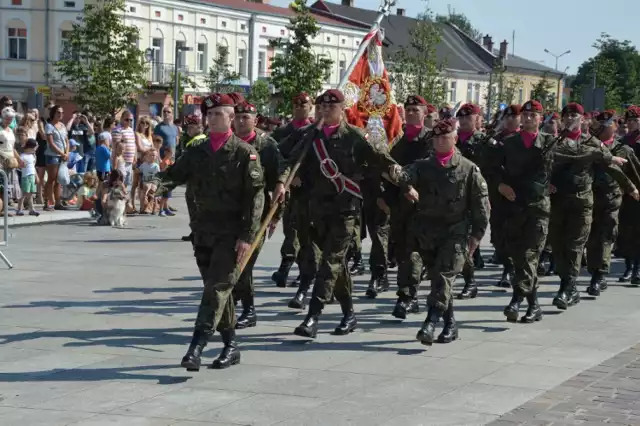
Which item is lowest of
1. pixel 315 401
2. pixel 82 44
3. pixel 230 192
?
pixel 315 401

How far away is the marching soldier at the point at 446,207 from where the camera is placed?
10.0m

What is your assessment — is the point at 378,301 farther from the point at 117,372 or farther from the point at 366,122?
the point at 117,372

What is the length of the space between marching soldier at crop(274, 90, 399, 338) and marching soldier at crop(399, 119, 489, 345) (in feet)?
1.25

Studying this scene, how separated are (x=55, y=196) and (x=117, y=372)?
13.3 m

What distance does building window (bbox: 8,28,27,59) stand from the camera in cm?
6150

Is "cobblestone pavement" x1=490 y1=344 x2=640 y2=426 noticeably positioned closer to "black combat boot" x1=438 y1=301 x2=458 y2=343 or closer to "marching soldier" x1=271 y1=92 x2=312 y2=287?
"black combat boot" x1=438 y1=301 x2=458 y2=343

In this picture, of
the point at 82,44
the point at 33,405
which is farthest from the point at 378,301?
the point at 82,44

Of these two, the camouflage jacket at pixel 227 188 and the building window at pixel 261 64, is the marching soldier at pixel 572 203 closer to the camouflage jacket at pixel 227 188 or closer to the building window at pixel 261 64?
the camouflage jacket at pixel 227 188

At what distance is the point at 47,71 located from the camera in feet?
198

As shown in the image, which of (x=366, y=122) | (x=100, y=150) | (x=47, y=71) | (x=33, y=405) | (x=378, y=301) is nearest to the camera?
(x=33, y=405)

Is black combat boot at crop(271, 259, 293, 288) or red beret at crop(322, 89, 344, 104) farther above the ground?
red beret at crop(322, 89, 344, 104)

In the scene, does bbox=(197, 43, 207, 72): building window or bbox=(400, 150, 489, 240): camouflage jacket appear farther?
bbox=(197, 43, 207, 72): building window

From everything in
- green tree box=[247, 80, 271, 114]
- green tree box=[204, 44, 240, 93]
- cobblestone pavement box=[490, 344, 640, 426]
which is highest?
green tree box=[204, 44, 240, 93]

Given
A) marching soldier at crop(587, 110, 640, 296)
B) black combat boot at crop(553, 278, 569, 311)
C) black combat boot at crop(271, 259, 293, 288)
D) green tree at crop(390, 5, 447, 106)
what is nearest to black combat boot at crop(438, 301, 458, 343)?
black combat boot at crop(553, 278, 569, 311)
